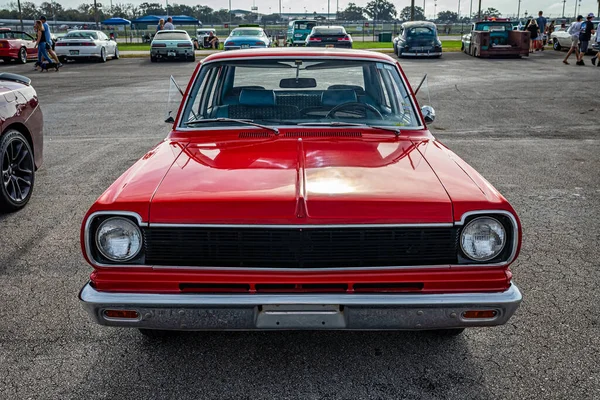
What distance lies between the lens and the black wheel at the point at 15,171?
17.7ft

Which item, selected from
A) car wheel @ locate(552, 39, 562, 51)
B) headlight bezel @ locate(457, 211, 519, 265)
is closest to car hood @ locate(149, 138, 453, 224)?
headlight bezel @ locate(457, 211, 519, 265)

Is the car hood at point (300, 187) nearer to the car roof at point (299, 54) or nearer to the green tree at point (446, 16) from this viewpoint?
the car roof at point (299, 54)

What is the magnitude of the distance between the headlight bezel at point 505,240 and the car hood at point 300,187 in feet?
0.43

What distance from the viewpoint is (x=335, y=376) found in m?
2.96

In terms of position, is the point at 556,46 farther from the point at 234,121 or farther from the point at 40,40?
the point at 234,121

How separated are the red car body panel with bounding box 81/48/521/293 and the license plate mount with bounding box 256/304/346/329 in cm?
11

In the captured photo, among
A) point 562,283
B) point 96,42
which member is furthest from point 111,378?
point 96,42

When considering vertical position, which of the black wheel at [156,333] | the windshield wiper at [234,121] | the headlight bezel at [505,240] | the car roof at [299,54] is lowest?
the black wheel at [156,333]

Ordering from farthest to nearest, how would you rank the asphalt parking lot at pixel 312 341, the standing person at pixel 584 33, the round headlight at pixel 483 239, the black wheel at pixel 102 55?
1. the black wheel at pixel 102 55
2. the standing person at pixel 584 33
3. the asphalt parking lot at pixel 312 341
4. the round headlight at pixel 483 239

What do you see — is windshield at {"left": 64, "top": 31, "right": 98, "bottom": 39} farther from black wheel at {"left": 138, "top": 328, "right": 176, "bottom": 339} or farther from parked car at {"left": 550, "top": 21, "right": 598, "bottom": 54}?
black wheel at {"left": 138, "top": 328, "right": 176, "bottom": 339}

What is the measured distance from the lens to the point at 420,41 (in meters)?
25.0

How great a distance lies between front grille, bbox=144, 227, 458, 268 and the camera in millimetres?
2611

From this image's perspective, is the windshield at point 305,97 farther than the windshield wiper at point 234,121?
Yes

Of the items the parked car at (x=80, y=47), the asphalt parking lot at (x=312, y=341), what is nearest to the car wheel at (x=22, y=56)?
the parked car at (x=80, y=47)
